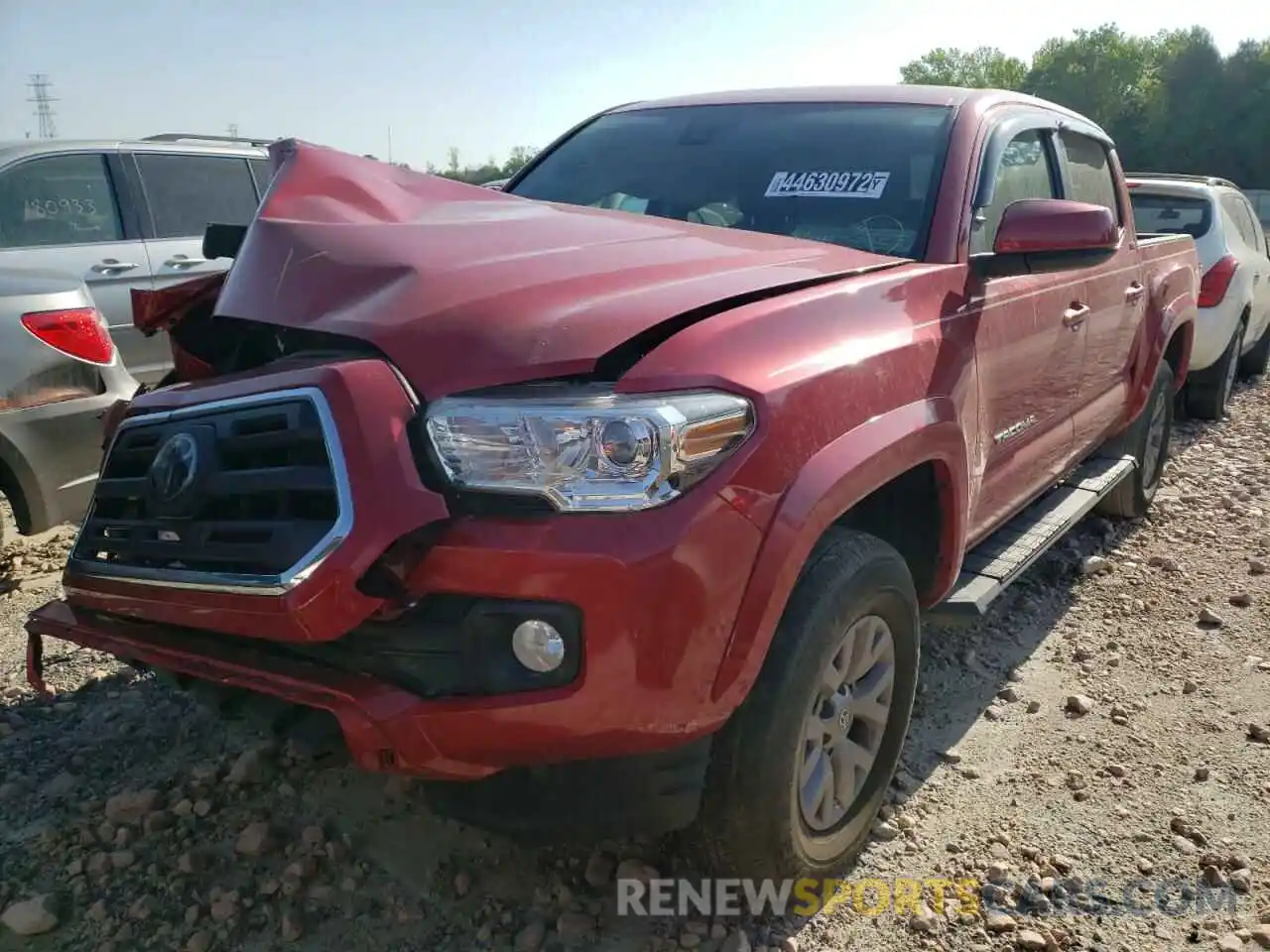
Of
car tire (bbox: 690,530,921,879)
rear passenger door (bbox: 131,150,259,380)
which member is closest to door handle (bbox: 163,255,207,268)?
rear passenger door (bbox: 131,150,259,380)

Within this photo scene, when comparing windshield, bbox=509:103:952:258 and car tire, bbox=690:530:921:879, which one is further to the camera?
windshield, bbox=509:103:952:258

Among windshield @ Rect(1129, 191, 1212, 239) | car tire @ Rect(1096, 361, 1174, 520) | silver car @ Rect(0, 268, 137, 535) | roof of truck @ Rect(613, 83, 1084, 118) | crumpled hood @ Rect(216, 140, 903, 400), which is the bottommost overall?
car tire @ Rect(1096, 361, 1174, 520)

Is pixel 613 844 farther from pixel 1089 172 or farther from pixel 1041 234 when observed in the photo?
pixel 1089 172

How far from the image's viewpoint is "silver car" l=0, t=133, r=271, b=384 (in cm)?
528

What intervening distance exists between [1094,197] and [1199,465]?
275cm

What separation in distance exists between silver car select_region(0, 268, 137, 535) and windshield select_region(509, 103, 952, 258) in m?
1.72

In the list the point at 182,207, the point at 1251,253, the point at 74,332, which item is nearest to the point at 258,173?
the point at 182,207

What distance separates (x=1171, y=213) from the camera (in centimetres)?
772

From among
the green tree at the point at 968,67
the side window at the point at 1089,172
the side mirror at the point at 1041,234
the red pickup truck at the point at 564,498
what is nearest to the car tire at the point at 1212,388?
the side window at the point at 1089,172

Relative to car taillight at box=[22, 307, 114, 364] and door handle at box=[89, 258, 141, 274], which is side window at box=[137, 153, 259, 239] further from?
car taillight at box=[22, 307, 114, 364]

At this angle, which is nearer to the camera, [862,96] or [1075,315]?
[862,96]

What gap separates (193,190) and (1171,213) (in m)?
6.64

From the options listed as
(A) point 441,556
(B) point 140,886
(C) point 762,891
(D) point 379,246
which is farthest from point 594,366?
(B) point 140,886

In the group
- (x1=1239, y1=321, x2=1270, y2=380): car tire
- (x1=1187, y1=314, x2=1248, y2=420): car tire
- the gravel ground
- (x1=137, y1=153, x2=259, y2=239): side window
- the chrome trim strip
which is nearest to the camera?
the chrome trim strip
